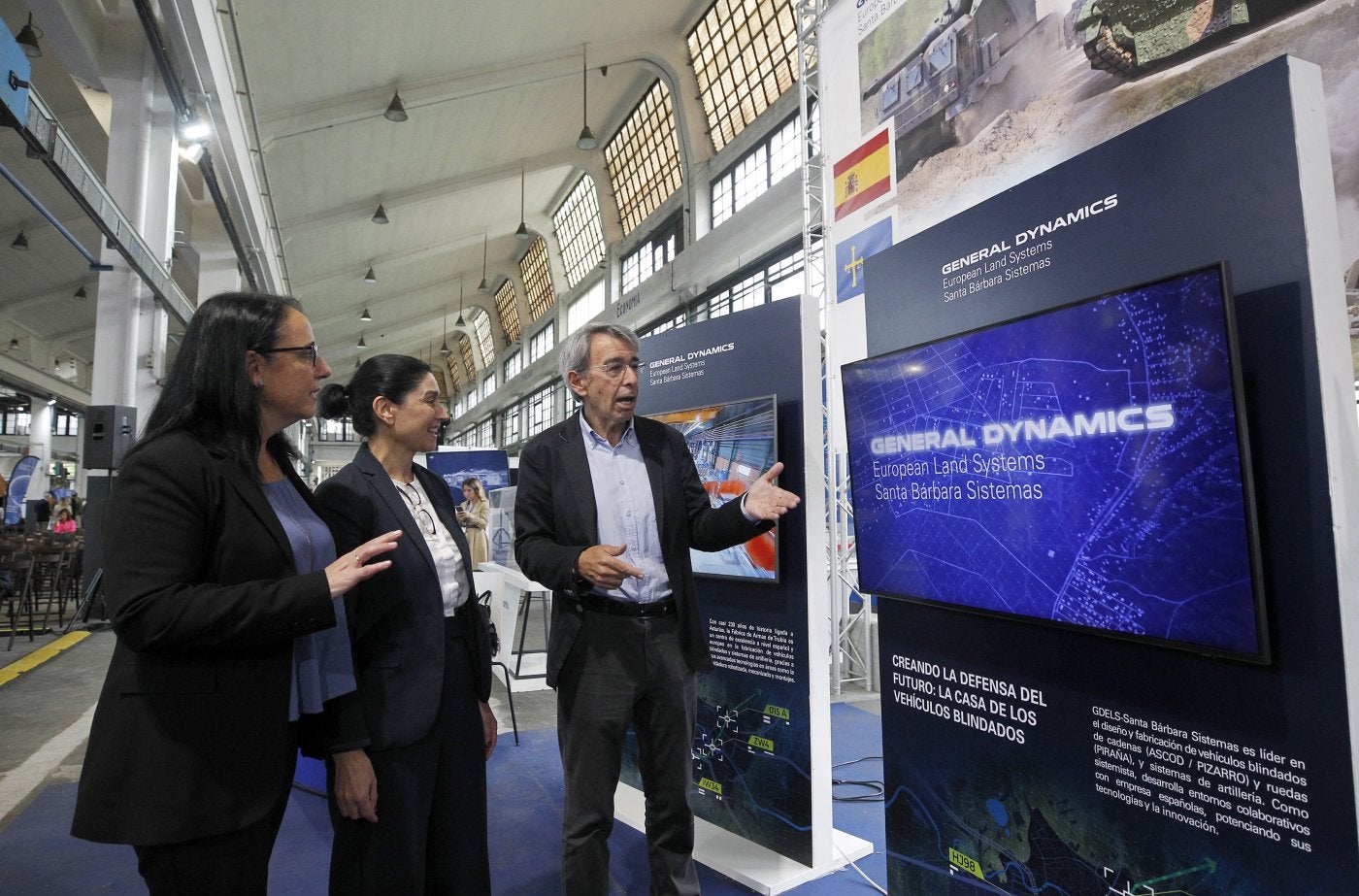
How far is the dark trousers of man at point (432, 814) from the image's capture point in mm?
1599

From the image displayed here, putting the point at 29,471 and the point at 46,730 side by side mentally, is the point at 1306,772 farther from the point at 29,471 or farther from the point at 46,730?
the point at 29,471

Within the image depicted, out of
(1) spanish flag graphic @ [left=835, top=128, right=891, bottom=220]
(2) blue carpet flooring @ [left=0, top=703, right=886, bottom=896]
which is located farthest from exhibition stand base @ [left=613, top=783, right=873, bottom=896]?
(1) spanish flag graphic @ [left=835, top=128, right=891, bottom=220]

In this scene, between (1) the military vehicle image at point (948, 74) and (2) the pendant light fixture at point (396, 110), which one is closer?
(1) the military vehicle image at point (948, 74)

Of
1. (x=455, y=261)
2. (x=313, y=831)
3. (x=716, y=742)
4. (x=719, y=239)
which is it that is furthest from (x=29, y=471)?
(x=716, y=742)

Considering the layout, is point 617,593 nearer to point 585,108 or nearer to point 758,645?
point 758,645

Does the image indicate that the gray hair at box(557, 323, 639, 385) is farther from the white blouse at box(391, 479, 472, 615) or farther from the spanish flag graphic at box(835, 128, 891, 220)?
the spanish flag graphic at box(835, 128, 891, 220)

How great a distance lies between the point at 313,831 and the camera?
10.4 ft

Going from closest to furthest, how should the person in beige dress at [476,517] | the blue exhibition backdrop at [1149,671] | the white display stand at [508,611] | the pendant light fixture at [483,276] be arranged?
1. the blue exhibition backdrop at [1149,671]
2. the white display stand at [508,611]
3. the person in beige dress at [476,517]
4. the pendant light fixture at [483,276]

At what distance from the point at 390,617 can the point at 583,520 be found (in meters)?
0.65

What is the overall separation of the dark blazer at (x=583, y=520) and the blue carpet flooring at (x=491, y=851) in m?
1.09

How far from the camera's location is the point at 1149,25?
171 inches

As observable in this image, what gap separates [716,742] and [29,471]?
1461 centimetres

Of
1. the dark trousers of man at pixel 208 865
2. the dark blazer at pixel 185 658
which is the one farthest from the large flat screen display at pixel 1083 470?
the dark trousers of man at pixel 208 865

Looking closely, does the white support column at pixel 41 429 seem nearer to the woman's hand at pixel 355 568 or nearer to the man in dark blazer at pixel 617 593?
the man in dark blazer at pixel 617 593
